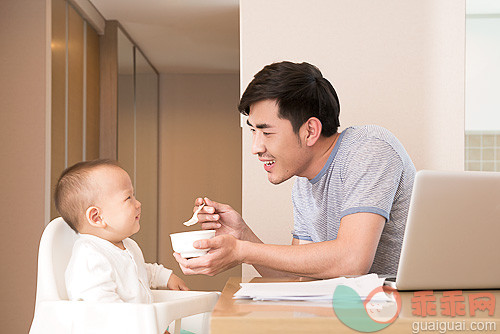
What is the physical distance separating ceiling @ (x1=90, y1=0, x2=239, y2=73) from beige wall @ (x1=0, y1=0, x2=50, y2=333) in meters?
1.16

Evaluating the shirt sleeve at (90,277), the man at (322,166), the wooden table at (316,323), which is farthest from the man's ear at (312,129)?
the wooden table at (316,323)

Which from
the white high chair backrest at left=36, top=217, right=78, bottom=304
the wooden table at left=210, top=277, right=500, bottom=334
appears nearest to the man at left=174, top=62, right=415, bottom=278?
the white high chair backrest at left=36, top=217, right=78, bottom=304

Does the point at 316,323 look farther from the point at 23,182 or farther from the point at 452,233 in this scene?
the point at 23,182

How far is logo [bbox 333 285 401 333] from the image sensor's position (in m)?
0.80

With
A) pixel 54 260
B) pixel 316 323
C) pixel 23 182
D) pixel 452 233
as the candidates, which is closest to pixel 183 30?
pixel 23 182

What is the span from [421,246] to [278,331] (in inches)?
11.8

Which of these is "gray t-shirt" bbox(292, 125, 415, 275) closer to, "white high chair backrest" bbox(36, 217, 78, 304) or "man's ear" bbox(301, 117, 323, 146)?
"man's ear" bbox(301, 117, 323, 146)

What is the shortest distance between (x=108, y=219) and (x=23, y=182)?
8.15 ft

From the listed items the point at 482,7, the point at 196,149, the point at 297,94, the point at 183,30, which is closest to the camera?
the point at 297,94

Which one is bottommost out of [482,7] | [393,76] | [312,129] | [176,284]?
[176,284]

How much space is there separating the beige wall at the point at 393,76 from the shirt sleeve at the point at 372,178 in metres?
1.07

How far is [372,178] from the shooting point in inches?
56.3

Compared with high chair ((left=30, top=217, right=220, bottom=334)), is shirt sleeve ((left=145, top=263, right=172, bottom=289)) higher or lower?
lower

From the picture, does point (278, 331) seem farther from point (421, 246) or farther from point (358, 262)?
point (358, 262)
